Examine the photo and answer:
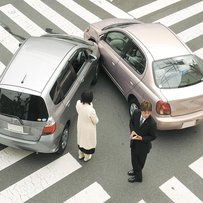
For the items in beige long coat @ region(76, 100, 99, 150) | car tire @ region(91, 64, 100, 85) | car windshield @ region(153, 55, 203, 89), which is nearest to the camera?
beige long coat @ region(76, 100, 99, 150)

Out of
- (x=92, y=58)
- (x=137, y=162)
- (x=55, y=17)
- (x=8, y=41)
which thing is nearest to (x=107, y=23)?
(x=92, y=58)

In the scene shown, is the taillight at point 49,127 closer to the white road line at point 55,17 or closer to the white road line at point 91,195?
the white road line at point 91,195

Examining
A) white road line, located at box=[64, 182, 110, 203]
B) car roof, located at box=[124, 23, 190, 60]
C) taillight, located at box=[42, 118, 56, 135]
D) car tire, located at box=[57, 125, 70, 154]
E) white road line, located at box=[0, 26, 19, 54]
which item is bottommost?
white road line, located at box=[64, 182, 110, 203]

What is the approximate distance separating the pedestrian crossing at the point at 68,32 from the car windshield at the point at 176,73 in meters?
1.61

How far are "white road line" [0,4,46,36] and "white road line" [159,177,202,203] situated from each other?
21.5ft

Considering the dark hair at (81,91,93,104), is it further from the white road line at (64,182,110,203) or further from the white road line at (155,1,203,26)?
the white road line at (155,1,203,26)

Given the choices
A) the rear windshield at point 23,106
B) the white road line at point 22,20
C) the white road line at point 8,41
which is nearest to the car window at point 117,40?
the rear windshield at point 23,106

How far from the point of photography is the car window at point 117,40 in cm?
955

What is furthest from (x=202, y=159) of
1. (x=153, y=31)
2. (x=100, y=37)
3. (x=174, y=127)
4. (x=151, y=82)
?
(x=100, y=37)

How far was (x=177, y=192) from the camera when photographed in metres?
7.71

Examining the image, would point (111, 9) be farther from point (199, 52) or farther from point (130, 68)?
point (130, 68)

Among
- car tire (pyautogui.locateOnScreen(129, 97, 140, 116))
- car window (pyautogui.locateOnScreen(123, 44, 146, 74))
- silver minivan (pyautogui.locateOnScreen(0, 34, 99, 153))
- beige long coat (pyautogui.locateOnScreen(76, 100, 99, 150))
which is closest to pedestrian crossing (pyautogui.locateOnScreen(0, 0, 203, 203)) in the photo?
silver minivan (pyautogui.locateOnScreen(0, 34, 99, 153))

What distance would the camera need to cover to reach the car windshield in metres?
8.40

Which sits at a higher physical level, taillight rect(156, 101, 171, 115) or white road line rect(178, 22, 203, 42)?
taillight rect(156, 101, 171, 115)
